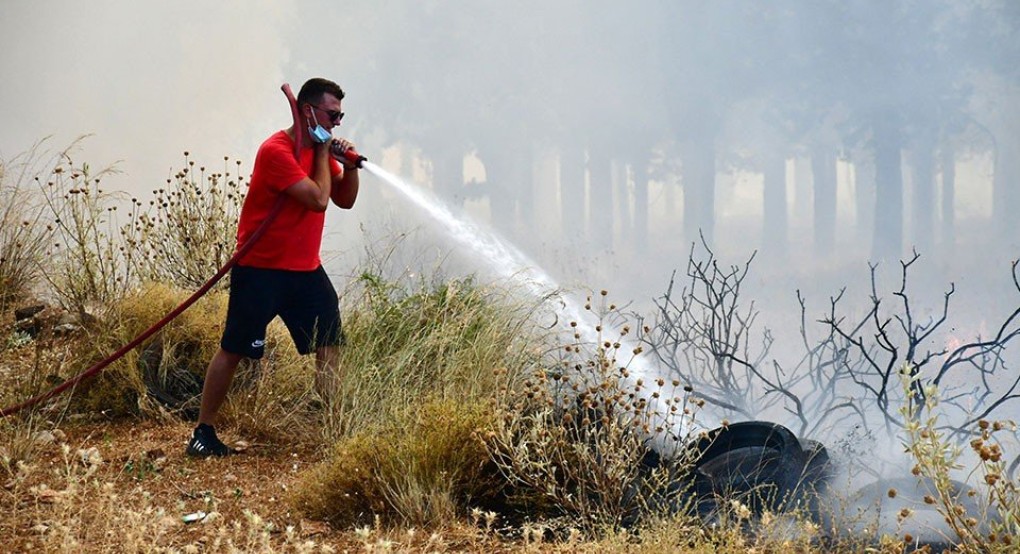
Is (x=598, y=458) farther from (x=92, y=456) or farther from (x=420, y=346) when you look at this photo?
(x=92, y=456)

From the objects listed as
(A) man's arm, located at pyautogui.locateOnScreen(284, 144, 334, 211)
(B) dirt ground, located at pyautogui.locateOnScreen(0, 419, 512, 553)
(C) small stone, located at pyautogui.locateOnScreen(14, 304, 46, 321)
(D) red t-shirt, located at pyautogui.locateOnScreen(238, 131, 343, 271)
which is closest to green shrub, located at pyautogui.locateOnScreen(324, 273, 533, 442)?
(B) dirt ground, located at pyautogui.locateOnScreen(0, 419, 512, 553)

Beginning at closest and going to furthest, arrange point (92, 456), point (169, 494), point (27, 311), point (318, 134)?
point (92, 456)
point (169, 494)
point (318, 134)
point (27, 311)

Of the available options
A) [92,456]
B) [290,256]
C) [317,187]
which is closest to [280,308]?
[290,256]

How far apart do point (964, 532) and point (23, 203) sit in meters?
7.90

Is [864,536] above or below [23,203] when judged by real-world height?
below

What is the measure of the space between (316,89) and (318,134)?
0.24m

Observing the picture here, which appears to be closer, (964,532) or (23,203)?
(964,532)

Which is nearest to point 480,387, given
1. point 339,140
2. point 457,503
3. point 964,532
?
point 457,503

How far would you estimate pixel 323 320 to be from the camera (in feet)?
18.8

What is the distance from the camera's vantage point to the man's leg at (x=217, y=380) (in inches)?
224

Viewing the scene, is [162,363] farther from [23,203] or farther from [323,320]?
[23,203]

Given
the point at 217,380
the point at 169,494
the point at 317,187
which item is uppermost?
the point at 317,187

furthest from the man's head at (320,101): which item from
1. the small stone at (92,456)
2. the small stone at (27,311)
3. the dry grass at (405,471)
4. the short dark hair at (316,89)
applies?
the small stone at (27,311)

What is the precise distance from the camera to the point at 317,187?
5.34m
